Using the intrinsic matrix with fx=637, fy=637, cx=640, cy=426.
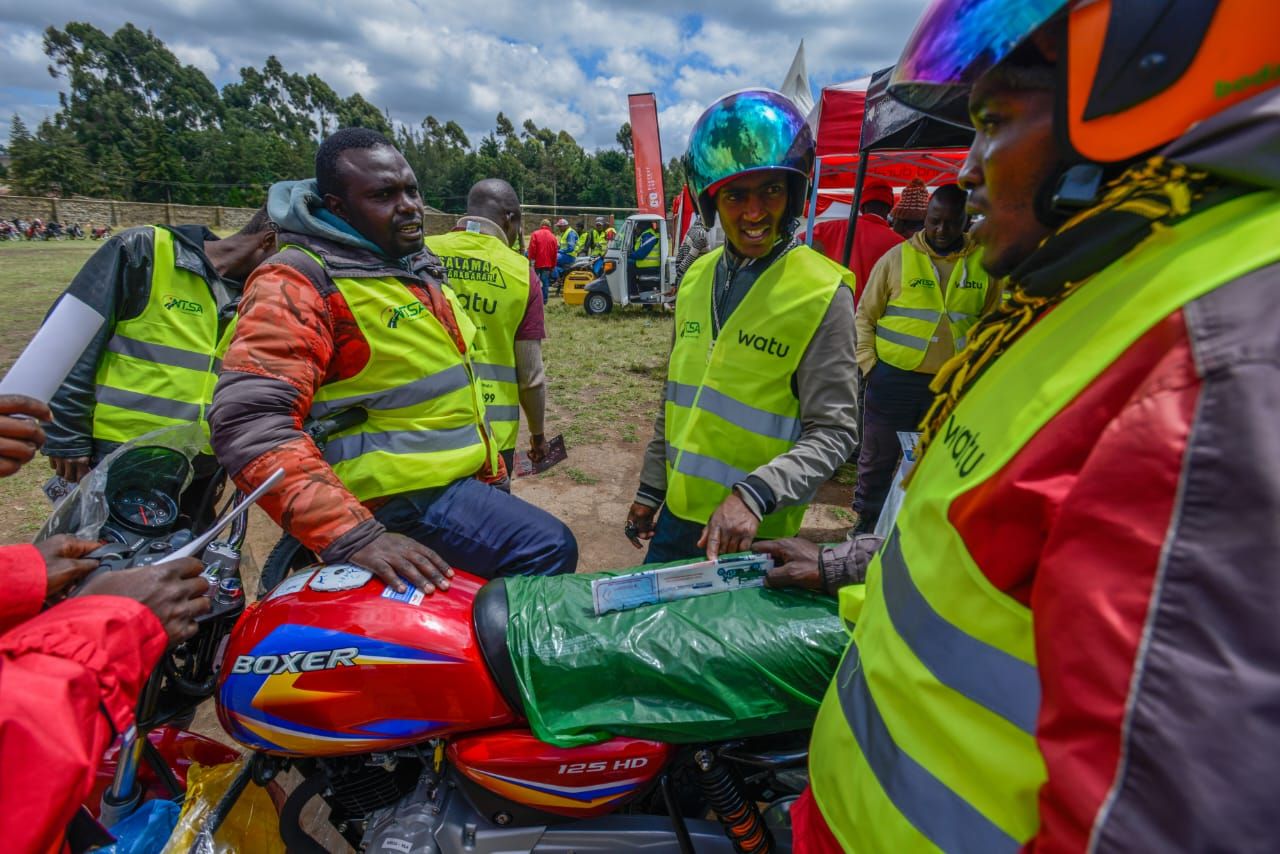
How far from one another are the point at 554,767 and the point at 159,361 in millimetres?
2402

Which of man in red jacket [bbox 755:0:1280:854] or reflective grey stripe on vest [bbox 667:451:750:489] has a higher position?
man in red jacket [bbox 755:0:1280:854]

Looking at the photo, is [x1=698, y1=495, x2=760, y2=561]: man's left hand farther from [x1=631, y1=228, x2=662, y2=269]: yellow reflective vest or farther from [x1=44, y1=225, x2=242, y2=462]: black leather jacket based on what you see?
[x1=631, y1=228, x2=662, y2=269]: yellow reflective vest

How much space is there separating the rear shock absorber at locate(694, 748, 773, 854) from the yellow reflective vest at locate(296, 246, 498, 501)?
1102 millimetres

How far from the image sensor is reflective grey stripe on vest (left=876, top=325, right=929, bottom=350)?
3.88m

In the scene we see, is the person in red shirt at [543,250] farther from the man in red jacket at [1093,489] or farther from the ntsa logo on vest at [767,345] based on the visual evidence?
the man in red jacket at [1093,489]

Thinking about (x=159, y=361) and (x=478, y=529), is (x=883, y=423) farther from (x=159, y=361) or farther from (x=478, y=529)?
(x=159, y=361)

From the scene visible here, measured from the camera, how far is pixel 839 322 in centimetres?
203

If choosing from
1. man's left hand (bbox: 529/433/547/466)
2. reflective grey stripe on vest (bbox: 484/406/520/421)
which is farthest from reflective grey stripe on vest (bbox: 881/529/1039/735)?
reflective grey stripe on vest (bbox: 484/406/520/421)

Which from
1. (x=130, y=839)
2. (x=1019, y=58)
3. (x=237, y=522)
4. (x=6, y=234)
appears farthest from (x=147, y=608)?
(x=6, y=234)

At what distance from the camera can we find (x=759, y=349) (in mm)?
2066

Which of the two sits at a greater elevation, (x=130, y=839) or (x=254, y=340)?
(x=254, y=340)

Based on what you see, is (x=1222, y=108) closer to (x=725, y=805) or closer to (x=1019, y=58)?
(x=1019, y=58)

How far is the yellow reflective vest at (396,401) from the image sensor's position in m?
1.88

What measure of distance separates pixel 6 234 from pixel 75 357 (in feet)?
134
